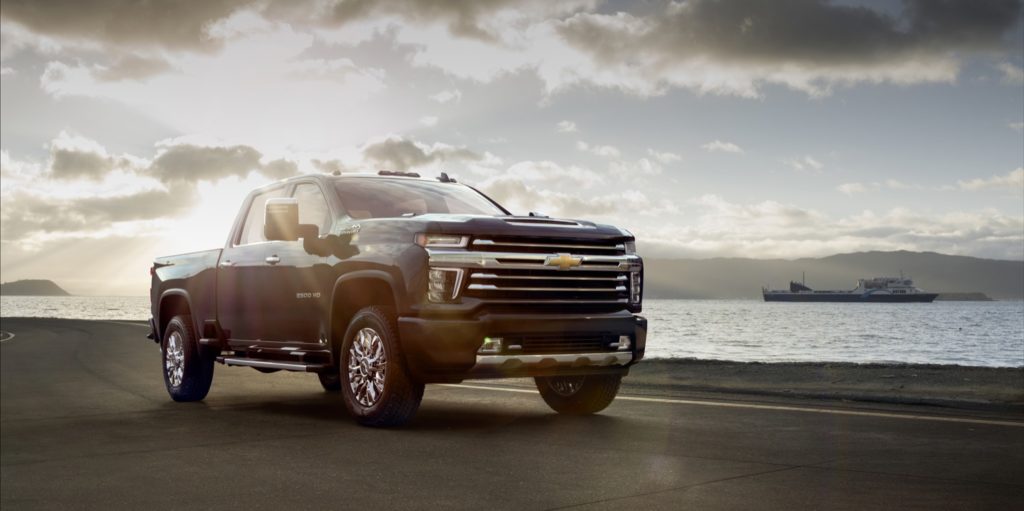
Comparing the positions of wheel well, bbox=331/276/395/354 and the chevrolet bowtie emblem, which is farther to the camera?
wheel well, bbox=331/276/395/354

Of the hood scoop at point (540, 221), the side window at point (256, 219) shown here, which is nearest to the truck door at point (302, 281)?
the side window at point (256, 219)

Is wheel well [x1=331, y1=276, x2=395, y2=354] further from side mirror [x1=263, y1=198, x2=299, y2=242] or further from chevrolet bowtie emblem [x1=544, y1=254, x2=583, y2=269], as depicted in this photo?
chevrolet bowtie emblem [x1=544, y1=254, x2=583, y2=269]

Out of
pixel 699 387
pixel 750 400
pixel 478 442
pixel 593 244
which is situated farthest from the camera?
pixel 699 387

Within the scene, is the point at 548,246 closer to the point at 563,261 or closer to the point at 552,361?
the point at 563,261

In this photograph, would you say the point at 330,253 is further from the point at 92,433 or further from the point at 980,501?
the point at 980,501

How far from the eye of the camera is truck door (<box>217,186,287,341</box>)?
11305 millimetres

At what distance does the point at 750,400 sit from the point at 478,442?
421 centimetres

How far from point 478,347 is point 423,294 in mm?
634

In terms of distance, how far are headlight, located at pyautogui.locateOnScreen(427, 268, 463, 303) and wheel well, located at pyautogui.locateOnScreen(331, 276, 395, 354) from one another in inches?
20.8

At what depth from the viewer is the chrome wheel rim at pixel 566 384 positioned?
36.2 feet

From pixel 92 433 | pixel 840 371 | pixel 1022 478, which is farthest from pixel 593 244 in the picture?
pixel 840 371

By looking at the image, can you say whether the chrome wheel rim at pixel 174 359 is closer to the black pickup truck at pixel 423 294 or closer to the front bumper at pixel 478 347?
the black pickup truck at pixel 423 294

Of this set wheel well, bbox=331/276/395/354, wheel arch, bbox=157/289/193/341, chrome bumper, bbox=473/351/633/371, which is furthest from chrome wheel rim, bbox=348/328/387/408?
wheel arch, bbox=157/289/193/341

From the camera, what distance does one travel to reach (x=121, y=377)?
17094 mm
